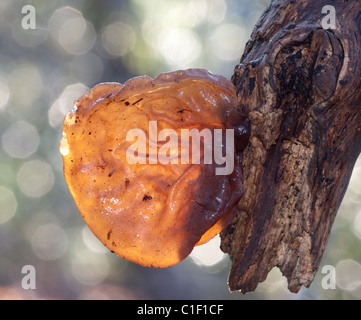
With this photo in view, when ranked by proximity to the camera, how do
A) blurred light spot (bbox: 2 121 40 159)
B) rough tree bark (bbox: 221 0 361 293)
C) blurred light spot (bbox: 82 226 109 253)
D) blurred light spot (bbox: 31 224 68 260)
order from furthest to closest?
1. blurred light spot (bbox: 31 224 68 260)
2. blurred light spot (bbox: 82 226 109 253)
3. blurred light spot (bbox: 2 121 40 159)
4. rough tree bark (bbox: 221 0 361 293)

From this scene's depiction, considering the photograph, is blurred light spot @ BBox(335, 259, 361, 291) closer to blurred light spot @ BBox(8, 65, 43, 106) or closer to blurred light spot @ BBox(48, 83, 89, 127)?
blurred light spot @ BBox(48, 83, 89, 127)

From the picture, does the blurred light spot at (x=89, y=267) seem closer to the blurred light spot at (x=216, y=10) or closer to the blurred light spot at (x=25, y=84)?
the blurred light spot at (x=25, y=84)

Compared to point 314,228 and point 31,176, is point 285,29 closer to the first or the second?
point 314,228

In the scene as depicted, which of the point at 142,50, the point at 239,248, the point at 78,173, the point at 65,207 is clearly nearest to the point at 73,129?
the point at 78,173

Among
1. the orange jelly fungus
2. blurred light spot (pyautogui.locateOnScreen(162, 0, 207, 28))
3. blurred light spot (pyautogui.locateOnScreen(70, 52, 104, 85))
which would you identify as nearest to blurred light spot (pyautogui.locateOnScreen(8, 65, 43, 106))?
blurred light spot (pyautogui.locateOnScreen(70, 52, 104, 85))

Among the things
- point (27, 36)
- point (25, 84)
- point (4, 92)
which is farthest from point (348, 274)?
point (27, 36)

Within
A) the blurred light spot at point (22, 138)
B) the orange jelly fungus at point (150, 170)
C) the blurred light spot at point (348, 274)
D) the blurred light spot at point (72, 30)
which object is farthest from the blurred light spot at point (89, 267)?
the orange jelly fungus at point (150, 170)
